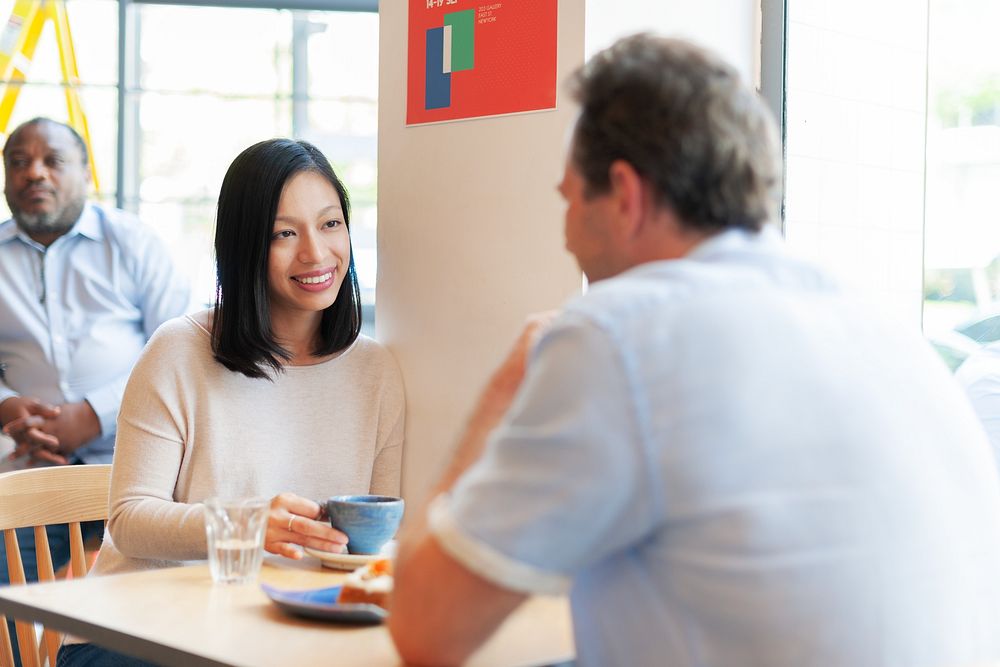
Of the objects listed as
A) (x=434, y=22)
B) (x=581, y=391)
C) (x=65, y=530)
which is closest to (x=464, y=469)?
(x=581, y=391)

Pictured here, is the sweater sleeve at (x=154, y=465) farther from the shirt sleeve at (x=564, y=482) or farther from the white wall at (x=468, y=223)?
the shirt sleeve at (x=564, y=482)

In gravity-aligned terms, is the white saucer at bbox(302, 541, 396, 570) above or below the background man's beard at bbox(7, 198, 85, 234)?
below

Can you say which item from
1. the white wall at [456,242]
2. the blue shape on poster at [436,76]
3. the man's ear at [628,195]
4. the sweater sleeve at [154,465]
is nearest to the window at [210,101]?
the white wall at [456,242]

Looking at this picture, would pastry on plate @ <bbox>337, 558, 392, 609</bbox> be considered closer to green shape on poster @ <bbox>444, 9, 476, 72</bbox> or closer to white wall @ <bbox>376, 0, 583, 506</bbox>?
white wall @ <bbox>376, 0, 583, 506</bbox>

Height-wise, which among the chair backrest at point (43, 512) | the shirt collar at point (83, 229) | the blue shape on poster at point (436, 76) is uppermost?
the blue shape on poster at point (436, 76)

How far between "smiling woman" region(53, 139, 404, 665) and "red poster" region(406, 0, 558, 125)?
0.26 meters

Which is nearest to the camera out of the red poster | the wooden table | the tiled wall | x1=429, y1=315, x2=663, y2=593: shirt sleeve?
x1=429, y1=315, x2=663, y2=593: shirt sleeve

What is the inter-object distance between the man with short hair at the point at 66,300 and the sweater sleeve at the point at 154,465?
1301mm

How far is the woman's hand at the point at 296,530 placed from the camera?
170 centimetres

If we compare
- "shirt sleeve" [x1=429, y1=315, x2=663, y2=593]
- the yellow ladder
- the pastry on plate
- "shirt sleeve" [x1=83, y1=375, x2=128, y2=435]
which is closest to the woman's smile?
the pastry on plate

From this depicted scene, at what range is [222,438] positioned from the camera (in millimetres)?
2031

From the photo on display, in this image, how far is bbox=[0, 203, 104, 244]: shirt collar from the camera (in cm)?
346

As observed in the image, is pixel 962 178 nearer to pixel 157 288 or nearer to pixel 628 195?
pixel 628 195

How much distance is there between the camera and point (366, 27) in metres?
4.79
